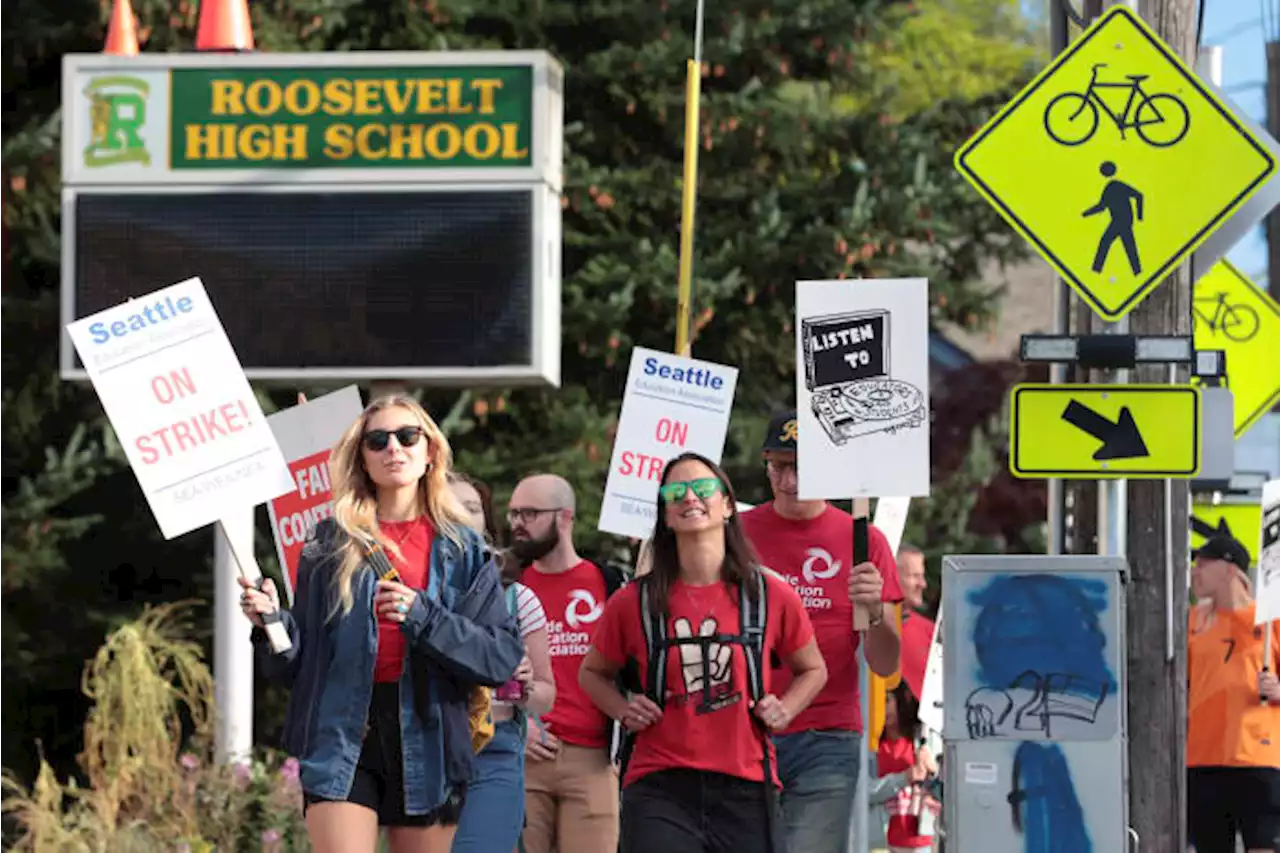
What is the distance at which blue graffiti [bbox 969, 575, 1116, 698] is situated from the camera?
9148mm

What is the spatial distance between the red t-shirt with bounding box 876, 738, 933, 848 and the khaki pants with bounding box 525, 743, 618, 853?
13.0 feet

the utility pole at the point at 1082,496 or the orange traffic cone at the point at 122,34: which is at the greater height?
the orange traffic cone at the point at 122,34

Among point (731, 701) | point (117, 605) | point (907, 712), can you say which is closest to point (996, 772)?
point (731, 701)

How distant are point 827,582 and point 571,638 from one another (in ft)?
3.39

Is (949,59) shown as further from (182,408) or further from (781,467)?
(182,408)

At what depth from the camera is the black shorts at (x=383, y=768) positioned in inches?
291

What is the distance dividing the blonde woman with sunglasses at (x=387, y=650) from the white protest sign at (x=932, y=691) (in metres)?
5.65

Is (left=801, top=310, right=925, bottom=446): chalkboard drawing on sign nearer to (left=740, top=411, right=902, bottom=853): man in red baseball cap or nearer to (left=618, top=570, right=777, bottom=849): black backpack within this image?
(left=740, top=411, right=902, bottom=853): man in red baseball cap

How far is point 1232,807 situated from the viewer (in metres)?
12.4

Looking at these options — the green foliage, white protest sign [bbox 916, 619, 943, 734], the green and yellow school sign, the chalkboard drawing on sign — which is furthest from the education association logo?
the green foliage

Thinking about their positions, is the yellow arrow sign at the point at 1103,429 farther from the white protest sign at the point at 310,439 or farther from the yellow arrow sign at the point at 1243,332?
the yellow arrow sign at the point at 1243,332

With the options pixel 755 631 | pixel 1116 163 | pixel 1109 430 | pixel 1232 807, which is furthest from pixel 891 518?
pixel 755 631

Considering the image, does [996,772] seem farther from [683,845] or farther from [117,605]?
[117,605]

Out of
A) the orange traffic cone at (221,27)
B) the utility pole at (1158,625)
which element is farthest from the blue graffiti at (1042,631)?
the orange traffic cone at (221,27)
